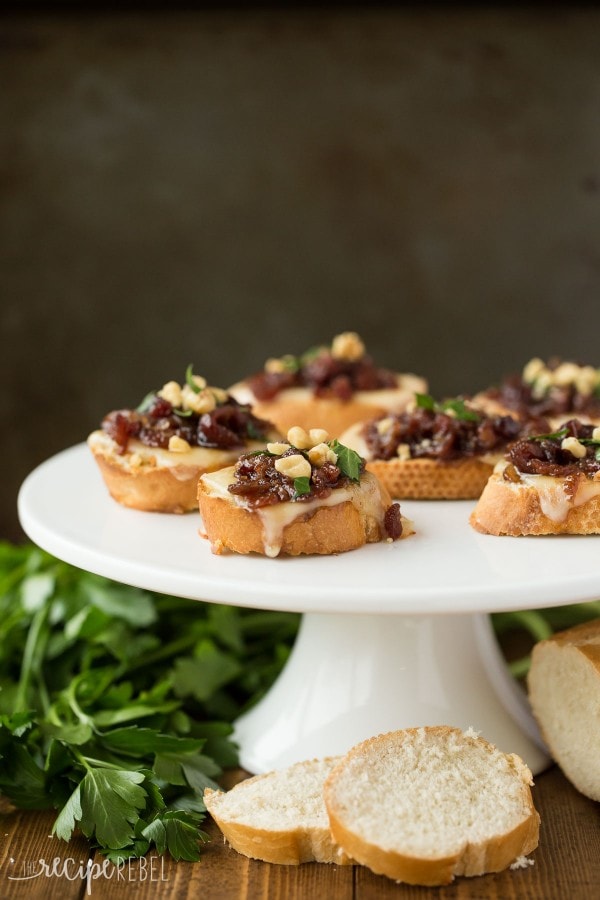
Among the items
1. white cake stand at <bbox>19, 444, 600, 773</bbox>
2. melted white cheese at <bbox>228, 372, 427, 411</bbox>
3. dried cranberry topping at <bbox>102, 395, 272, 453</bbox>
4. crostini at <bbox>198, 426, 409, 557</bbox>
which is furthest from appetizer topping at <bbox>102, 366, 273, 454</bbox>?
melted white cheese at <bbox>228, 372, 427, 411</bbox>

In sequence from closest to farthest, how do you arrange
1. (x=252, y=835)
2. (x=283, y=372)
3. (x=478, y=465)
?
1. (x=252, y=835)
2. (x=478, y=465)
3. (x=283, y=372)

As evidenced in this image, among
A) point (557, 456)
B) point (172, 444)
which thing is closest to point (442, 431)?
point (557, 456)

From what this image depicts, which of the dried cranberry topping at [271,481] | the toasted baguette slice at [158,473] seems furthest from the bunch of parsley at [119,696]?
the dried cranberry topping at [271,481]

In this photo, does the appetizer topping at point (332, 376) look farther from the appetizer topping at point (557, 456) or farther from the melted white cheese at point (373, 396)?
the appetizer topping at point (557, 456)

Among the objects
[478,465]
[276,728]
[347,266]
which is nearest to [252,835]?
[276,728]

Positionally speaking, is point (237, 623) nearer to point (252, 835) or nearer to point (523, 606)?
point (252, 835)

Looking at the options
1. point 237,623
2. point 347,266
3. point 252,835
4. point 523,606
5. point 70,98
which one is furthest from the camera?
point 347,266
